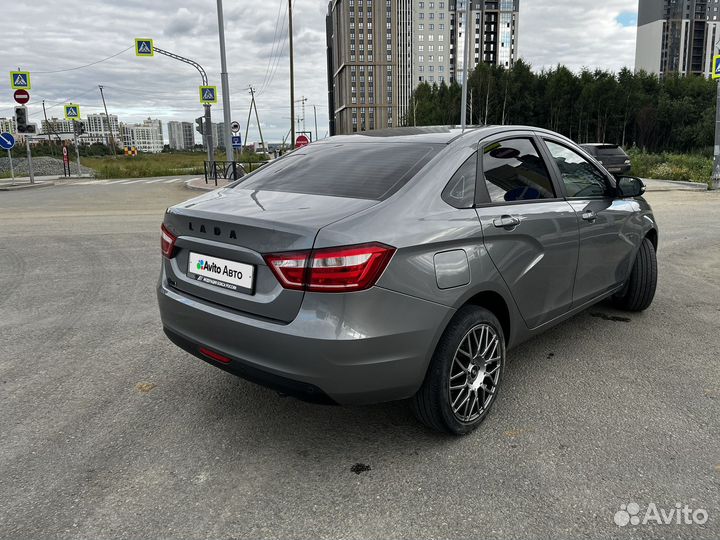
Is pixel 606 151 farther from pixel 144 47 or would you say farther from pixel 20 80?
pixel 20 80

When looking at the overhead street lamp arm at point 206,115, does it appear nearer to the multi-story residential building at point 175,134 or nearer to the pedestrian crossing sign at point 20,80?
the pedestrian crossing sign at point 20,80

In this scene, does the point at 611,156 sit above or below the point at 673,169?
above

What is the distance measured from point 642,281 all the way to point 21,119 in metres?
25.7

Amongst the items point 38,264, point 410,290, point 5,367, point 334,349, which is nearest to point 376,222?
point 410,290

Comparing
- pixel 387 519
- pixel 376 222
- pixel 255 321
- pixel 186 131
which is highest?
pixel 186 131

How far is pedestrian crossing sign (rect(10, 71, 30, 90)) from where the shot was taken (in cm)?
2333

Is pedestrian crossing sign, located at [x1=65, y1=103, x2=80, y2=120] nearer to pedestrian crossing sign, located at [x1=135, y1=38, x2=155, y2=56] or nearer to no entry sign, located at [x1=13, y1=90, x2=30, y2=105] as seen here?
no entry sign, located at [x1=13, y1=90, x2=30, y2=105]

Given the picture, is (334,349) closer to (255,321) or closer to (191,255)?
(255,321)

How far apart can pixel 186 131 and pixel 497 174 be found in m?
183

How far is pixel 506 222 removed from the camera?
317 centimetres

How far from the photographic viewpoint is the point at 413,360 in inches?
104

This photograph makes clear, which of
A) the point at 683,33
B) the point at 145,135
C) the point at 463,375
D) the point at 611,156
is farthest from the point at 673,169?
the point at 145,135

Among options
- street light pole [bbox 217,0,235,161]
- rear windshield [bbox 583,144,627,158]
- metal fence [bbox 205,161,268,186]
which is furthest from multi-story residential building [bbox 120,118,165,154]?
rear windshield [bbox 583,144,627,158]

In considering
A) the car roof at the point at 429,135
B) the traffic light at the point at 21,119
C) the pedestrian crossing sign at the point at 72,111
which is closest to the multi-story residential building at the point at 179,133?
the pedestrian crossing sign at the point at 72,111
